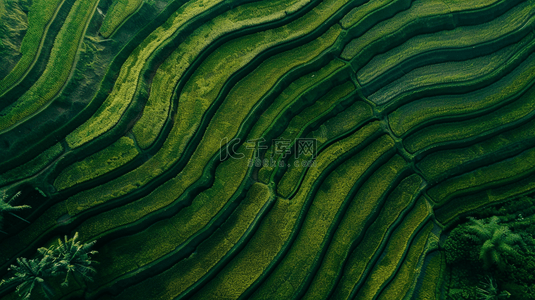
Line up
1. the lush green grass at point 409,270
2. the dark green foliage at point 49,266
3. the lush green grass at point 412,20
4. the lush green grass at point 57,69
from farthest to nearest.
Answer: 1. the lush green grass at point 412,20
2. the lush green grass at point 409,270
3. the lush green grass at point 57,69
4. the dark green foliage at point 49,266

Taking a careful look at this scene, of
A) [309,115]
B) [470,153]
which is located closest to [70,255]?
[309,115]

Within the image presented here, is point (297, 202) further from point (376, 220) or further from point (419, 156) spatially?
point (419, 156)

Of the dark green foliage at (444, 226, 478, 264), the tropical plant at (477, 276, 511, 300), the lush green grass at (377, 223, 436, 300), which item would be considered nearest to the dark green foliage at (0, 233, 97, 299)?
the lush green grass at (377, 223, 436, 300)

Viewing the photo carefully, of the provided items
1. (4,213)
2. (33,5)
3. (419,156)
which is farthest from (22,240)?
(419,156)

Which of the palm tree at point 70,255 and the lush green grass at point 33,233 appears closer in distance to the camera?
the palm tree at point 70,255

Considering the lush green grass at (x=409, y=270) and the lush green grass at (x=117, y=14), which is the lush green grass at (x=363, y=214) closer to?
the lush green grass at (x=409, y=270)

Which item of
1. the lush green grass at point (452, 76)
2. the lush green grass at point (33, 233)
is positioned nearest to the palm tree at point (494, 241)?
the lush green grass at point (452, 76)

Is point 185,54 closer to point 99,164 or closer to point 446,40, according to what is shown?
point 99,164
